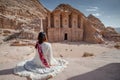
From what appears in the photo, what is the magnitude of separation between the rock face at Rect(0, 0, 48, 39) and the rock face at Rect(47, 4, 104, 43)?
13.9 feet

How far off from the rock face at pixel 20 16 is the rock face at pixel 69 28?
167 inches

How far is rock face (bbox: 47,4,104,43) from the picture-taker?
3458cm

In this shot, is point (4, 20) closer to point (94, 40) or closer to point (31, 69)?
point (94, 40)

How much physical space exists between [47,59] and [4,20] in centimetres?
3523

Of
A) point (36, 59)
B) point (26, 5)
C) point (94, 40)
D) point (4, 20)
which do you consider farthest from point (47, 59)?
point (26, 5)

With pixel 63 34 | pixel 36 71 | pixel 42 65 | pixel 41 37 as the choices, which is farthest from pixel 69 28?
pixel 36 71

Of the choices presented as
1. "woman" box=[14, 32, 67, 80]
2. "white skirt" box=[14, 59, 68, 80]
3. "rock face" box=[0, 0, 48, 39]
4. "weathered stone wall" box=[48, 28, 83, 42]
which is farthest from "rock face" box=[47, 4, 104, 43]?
"white skirt" box=[14, 59, 68, 80]

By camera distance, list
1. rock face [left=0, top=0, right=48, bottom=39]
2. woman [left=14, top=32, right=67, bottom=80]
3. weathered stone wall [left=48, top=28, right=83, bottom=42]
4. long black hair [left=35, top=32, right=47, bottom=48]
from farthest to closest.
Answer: weathered stone wall [left=48, top=28, right=83, bottom=42]
rock face [left=0, top=0, right=48, bottom=39]
long black hair [left=35, top=32, right=47, bottom=48]
woman [left=14, top=32, right=67, bottom=80]

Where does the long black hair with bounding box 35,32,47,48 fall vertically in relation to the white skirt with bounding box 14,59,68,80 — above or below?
above

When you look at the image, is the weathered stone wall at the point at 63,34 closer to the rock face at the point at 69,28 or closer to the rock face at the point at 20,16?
the rock face at the point at 69,28

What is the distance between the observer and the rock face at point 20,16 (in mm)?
31458

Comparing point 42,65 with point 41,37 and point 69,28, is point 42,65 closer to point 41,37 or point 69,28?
point 41,37

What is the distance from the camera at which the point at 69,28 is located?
3612 centimetres

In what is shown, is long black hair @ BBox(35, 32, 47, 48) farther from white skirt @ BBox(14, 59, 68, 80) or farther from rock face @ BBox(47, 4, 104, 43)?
rock face @ BBox(47, 4, 104, 43)
